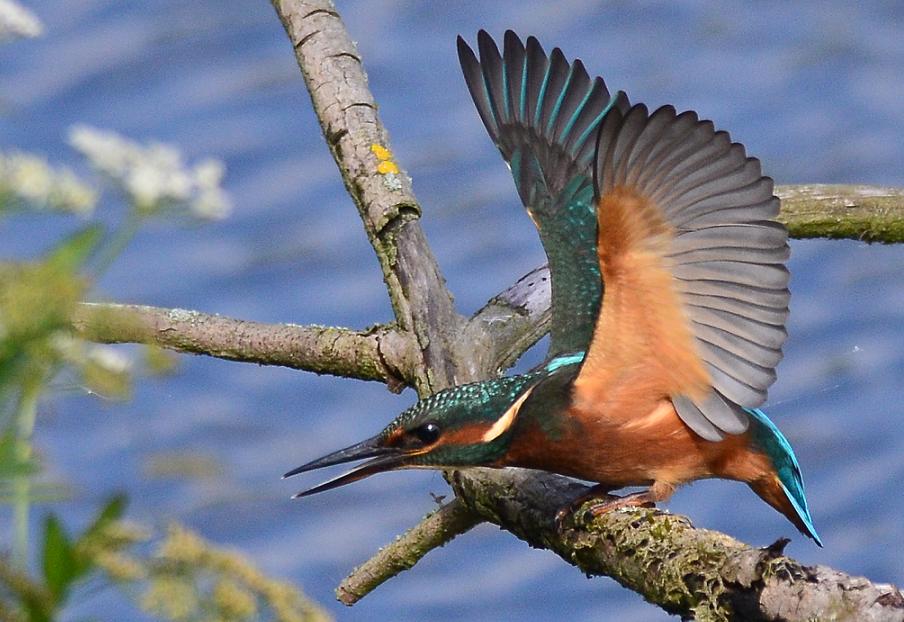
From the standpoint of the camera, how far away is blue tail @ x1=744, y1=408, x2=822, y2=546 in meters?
2.65

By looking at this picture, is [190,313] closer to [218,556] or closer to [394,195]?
[394,195]

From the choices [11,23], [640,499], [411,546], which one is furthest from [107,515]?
[411,546]

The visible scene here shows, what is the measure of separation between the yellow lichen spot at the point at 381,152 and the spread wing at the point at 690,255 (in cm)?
81

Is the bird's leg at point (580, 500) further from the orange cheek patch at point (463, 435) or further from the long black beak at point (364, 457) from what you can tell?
the long black beak at point (364, 457)

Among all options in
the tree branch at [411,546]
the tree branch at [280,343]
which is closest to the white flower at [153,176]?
the tree branch at [411,546]

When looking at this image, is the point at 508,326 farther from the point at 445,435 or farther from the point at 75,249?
the point at 75,249

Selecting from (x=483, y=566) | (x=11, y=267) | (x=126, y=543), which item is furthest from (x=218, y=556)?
(x=483, y=566)

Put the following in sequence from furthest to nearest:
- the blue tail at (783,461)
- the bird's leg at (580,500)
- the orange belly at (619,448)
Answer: the blue tail at (783,461) → the orange belly at (619,448) → the bird's leg at (580,500)

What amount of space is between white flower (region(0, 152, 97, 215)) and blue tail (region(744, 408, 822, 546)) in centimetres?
196

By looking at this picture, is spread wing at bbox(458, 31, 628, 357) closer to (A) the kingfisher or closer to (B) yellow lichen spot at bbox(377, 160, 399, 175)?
(A) the kingfisher

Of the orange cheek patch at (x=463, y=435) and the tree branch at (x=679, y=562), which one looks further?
the orange cheek patch at (x=463, y=435)

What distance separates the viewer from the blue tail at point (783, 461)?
265cm

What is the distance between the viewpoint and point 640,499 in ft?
8.01

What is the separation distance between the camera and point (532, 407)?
8.11ft
